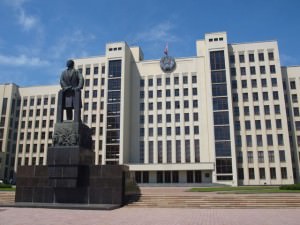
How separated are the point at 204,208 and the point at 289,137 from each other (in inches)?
2015

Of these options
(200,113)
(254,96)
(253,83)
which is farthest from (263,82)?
(200,113)

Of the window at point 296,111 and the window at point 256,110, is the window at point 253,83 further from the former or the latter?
the window at point 296,111

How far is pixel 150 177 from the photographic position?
59688 mm

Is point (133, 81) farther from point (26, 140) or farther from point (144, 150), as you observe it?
point (26, 140)

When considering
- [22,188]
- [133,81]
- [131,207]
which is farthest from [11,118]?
[131,207]

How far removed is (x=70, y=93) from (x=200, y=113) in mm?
44749

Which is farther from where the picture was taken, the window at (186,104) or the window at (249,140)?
the window at (186,104)

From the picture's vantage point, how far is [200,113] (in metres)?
62.4

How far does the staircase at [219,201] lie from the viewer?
19266 millimetres

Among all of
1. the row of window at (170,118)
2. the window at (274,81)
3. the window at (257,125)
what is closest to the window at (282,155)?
the window at (257,125)

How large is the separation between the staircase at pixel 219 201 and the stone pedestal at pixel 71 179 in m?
2.18

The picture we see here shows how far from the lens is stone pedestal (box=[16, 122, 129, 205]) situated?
62.2 feet

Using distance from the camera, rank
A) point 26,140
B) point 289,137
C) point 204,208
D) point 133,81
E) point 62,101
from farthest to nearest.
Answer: point 26,140 → point 133,81 → point 289,137 → point 62,101 → point 204,208

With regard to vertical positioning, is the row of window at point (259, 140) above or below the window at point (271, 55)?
below
